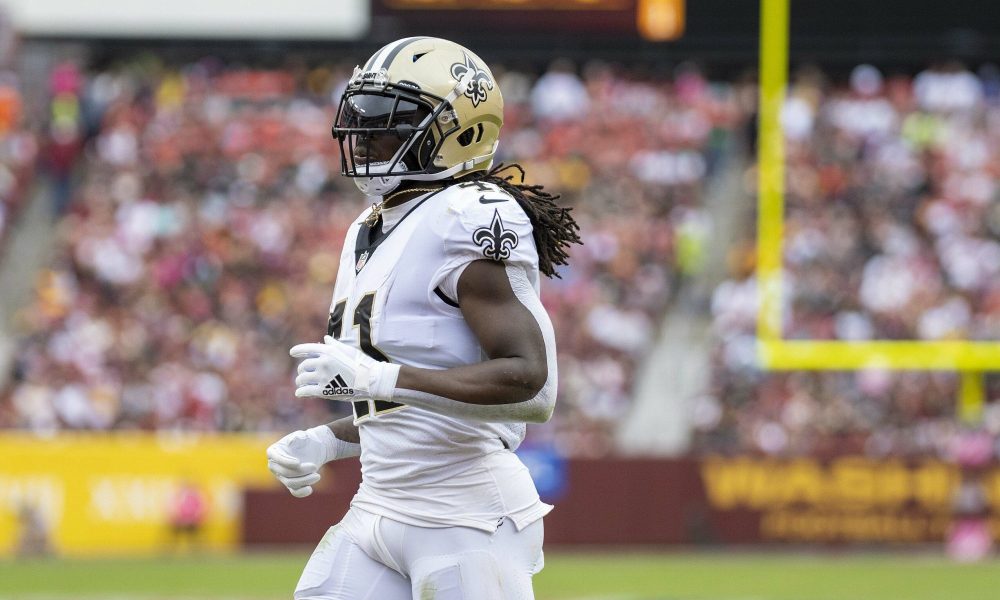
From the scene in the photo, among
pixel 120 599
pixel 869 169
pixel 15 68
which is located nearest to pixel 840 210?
pixel 869 169

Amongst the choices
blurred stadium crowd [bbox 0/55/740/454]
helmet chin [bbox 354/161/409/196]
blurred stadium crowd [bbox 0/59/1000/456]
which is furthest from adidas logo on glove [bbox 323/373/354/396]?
blurred stadium crowd [bbox 0/55/740/454]

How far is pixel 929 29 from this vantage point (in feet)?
35.2

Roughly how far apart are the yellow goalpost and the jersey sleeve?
759 centimetres

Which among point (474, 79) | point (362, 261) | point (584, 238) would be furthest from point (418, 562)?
point (584, 238)

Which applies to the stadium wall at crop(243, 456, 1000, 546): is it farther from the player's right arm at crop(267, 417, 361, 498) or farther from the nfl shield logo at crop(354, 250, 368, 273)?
the nfl shield logo at crop(354, 250, 368, 273)

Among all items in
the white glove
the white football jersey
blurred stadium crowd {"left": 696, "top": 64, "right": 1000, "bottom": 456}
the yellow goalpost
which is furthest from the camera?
blurred stadium crowd {"left": 696, "top": 64, "right": 1000, "bottom": 456}

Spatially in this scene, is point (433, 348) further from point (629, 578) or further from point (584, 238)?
point (584, 238)

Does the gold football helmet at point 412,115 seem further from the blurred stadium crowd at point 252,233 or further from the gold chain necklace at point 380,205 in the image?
the blurred stadium crowd at point 252,233

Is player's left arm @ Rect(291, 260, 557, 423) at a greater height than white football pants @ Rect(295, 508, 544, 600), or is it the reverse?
player's left arm @ Rect(291, 260, 557, 423)

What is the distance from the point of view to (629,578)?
11.3 meters

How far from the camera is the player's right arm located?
3.58 meters

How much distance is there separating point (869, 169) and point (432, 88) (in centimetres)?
1207

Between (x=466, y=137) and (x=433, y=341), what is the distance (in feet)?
1.63

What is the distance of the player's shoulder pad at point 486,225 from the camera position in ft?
10.9
